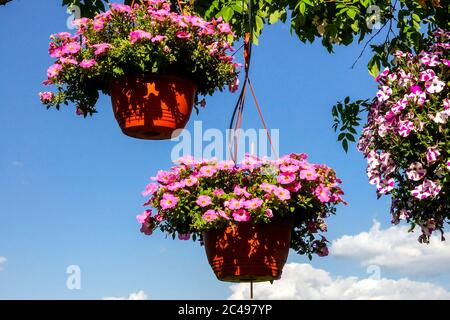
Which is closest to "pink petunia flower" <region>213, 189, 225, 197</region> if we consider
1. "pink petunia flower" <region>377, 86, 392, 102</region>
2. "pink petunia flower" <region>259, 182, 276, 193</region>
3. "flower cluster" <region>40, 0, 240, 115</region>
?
"pink petunia flower" <region>259, 182, 276, 193</region>

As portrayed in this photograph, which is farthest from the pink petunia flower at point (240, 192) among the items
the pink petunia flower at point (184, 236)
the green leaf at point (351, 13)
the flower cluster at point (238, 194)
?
the green leaf at point (351, 13)

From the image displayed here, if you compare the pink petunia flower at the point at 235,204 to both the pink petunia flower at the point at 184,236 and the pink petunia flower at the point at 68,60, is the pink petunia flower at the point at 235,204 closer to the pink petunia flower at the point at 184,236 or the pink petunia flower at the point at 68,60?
the pink petunia flower at the point at 184,236

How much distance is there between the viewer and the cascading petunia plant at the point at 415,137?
12.0 ft

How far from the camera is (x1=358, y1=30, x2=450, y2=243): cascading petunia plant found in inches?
143

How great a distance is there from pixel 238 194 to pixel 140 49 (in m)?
0.92

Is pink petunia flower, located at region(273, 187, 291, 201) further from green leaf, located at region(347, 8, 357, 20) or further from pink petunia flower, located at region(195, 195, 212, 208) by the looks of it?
green leaf, located at region(347, 8, 357, 20)

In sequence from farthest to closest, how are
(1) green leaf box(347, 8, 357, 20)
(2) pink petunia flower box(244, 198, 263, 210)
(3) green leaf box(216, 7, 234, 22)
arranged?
1. (1) green leaf box(347, 8, 357, 20)
2. (3) green leaf box(216, 7, 234, 22)
3. (2) pink petunia flower box(244, 198, 263, 210)

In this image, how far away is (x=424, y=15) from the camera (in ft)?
15.9

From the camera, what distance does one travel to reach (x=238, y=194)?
3.22m

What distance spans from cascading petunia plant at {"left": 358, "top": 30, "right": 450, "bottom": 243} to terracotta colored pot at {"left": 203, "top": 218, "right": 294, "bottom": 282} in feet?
2.76

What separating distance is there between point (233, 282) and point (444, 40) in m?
2.00

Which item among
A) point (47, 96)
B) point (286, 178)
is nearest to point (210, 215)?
point (286, 178)

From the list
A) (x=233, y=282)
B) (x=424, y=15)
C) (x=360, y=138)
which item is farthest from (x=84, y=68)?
(x=424, y=15)
